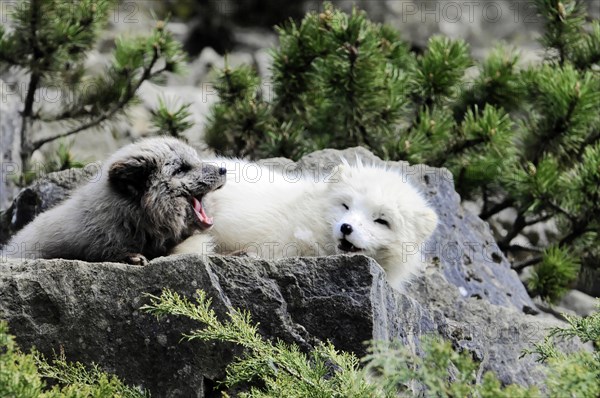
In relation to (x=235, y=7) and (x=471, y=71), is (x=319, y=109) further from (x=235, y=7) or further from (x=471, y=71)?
(x=235, y=7)

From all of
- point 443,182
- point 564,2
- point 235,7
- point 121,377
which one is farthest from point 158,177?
point 235,7

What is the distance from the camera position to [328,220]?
6.00 metres

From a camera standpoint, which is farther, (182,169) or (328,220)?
(328,220)

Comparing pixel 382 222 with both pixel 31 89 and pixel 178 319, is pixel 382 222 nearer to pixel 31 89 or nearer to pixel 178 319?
pixel 178 319

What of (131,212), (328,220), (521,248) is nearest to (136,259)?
(131,212)

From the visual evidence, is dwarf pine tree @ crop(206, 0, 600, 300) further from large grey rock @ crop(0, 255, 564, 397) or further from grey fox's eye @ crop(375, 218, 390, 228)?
large grey rock @ crop(0, 255, 564, 397)

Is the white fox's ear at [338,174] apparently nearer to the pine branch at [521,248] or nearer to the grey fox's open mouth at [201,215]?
the grey fox's open mouth at [201,215]

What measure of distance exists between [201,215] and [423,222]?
4.71ft

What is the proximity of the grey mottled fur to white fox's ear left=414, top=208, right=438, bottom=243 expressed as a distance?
50.3 inches

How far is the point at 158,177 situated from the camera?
568 cm

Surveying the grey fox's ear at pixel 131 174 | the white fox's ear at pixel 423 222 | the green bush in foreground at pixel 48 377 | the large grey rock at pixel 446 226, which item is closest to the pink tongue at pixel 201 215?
the grey fox's ear at pixel 131 174

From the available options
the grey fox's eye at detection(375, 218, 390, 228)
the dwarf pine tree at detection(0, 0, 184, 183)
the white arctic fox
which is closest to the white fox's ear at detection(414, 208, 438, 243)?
the white arctic fox

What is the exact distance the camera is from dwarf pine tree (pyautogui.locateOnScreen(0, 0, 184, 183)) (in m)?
9.41

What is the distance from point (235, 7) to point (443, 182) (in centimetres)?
1068
